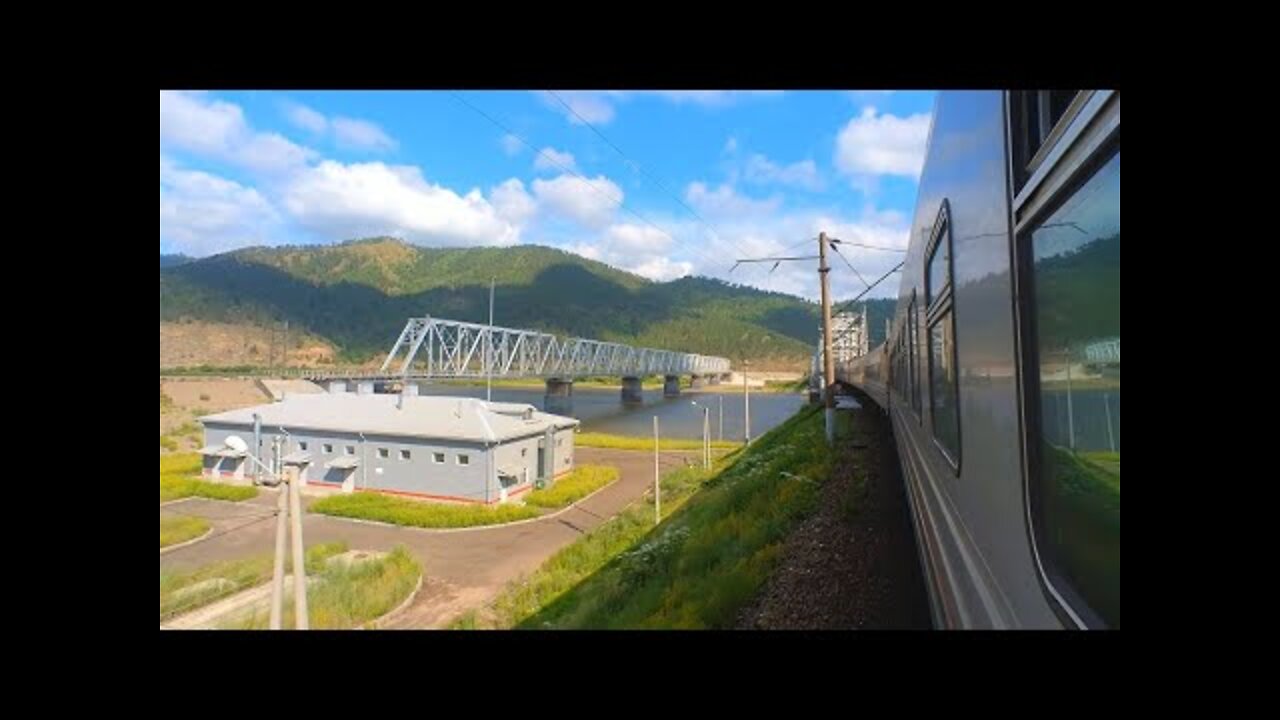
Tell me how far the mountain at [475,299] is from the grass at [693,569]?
19.2 meters

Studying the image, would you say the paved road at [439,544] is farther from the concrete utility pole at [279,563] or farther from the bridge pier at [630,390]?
the bridge pier at [630,390]

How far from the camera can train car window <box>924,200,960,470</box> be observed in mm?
2816

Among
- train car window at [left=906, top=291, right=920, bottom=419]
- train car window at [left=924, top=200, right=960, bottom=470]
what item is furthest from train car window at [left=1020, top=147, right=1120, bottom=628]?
train car window at [left=906, top=291, right=920, bottom=419]

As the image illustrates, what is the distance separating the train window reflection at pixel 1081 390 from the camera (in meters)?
→ 1.12

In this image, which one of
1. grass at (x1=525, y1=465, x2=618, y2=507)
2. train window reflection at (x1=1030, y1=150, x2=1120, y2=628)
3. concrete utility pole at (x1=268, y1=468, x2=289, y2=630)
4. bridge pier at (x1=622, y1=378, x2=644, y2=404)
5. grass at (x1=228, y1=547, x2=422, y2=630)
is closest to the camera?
train window reflection at (x1=1030, y1=150, x2=1120, y2=628)

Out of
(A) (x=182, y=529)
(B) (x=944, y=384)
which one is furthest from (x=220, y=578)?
(B) (x=944, y=384)

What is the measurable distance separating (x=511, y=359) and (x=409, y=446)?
1529 inches

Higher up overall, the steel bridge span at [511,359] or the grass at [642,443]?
the steel bridge span at [511,359]

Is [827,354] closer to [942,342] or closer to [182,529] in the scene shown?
[942,342]

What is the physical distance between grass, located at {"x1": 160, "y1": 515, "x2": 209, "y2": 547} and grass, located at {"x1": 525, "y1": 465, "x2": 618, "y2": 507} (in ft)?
28.1

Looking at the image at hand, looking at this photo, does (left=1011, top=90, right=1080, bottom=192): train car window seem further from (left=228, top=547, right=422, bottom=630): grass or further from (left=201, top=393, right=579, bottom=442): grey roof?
(left=201, top=393, right=579, bottom=442): grey roof

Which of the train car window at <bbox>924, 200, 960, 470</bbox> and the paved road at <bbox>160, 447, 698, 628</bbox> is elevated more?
the train car window at <bbox>924, 200, 960, 470</bbox>

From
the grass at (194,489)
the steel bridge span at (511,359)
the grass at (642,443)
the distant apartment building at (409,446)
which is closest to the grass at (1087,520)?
the distant apartment building at (409,446)

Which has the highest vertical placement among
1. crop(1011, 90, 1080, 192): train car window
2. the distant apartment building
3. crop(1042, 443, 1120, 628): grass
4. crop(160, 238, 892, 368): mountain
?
crop(160, 238, 892, 368): mountain
